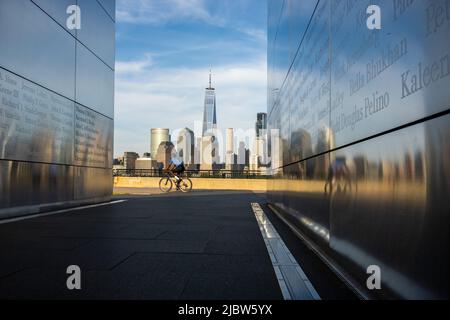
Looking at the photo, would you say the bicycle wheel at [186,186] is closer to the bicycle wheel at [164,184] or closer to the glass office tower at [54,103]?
the bicycle wheel at [164,184]

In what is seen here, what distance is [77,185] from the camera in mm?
12281

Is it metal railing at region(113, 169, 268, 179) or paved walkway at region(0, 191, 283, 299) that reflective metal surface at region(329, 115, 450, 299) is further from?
metal railing at region(113, 169, 268, 179)

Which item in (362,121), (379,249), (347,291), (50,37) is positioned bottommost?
(347,291)

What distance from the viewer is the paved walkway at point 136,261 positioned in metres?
3.59

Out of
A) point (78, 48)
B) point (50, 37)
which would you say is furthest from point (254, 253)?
point (78, 48)

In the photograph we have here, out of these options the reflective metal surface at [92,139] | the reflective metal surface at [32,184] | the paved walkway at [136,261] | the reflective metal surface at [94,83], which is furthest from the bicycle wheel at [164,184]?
the paved walkway at [136,261]

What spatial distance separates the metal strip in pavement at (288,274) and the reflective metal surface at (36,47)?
20.3 ft

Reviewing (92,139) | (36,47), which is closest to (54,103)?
(36,47)

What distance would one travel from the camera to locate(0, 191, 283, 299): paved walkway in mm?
3588

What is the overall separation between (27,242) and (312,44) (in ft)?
15.5

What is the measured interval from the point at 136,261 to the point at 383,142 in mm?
2811

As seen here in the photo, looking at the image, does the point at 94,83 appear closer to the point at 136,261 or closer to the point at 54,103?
the point at 54,103
